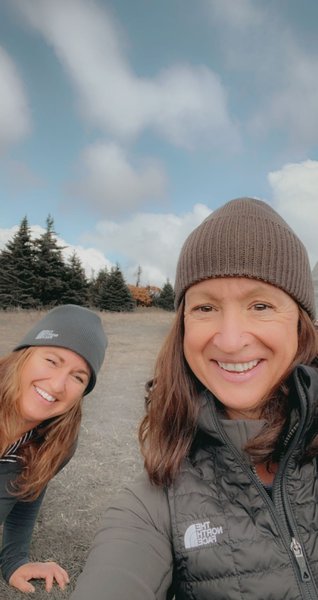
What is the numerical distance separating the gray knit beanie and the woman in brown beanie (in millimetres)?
Result: 1195

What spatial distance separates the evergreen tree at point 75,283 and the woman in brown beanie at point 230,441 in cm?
2805

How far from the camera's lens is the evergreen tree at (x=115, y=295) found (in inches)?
1438

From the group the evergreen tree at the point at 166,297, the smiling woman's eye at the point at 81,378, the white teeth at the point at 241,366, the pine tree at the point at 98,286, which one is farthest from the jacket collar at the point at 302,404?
the evergreen tree at the point at 166,297

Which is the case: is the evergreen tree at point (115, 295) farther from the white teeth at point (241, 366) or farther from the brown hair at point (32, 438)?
the white teeth at point (241, 366)

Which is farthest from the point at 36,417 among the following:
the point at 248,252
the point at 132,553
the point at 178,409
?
the point at 248,252

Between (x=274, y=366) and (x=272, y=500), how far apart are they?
1.45ft

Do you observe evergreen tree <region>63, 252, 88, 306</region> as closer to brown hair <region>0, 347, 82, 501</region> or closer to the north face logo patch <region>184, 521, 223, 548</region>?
brown hair <region>0, 347, 82, 501</region>

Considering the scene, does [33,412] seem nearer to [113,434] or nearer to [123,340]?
[113,434]

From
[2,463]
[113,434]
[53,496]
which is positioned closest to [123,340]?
[113,434]

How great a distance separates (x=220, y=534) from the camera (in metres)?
1.36

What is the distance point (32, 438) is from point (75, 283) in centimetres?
2778

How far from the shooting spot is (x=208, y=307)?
1.57 meters

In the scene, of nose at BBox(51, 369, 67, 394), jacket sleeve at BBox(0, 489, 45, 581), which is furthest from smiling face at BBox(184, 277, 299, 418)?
jacket sleeve at BBox(0, 489, 45, 581)

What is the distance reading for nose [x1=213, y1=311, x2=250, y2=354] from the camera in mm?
1451
